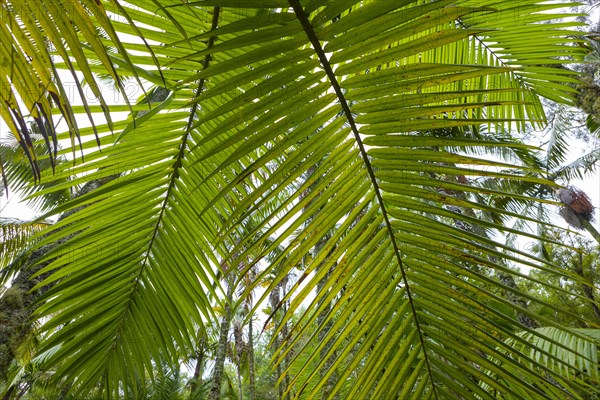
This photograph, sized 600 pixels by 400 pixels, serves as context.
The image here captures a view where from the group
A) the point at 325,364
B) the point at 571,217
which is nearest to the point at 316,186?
the point at 325,364

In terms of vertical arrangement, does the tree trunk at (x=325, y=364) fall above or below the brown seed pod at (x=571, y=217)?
below

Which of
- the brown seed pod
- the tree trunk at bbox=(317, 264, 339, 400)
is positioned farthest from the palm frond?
the brown seed pod

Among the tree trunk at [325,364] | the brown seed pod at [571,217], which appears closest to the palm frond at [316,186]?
the tree trunk at [325,364]

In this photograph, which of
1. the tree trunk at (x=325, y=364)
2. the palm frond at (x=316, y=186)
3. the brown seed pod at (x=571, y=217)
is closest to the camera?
the palm frond at (x=316, y=186)

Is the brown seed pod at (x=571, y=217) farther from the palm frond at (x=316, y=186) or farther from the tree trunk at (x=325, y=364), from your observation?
the palm frond at (x=316, y=186)

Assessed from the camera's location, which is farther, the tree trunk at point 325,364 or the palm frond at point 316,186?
the tree trunk at point 325,364

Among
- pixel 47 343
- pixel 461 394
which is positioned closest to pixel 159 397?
pixel 47 343

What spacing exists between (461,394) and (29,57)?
893mm

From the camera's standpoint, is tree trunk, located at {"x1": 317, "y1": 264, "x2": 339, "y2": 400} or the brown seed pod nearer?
tree trunk, located at {"x1": 317, "y1": 264, "x2": 339, "y2": 400}

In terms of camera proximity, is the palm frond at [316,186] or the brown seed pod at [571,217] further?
the brown seed pod at [571,217]

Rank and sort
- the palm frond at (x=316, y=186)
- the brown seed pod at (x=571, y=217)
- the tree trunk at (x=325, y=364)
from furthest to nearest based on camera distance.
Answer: the brown seed pod at (x=571, y=217) → the tree trunk at (x=325, y=364) → the palm frond at (x=316, y=186)

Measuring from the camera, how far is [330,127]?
0.73 m

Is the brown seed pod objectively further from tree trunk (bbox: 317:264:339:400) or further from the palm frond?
the palm frond

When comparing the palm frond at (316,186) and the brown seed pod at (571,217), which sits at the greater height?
the brown seed pod at (571,217)
